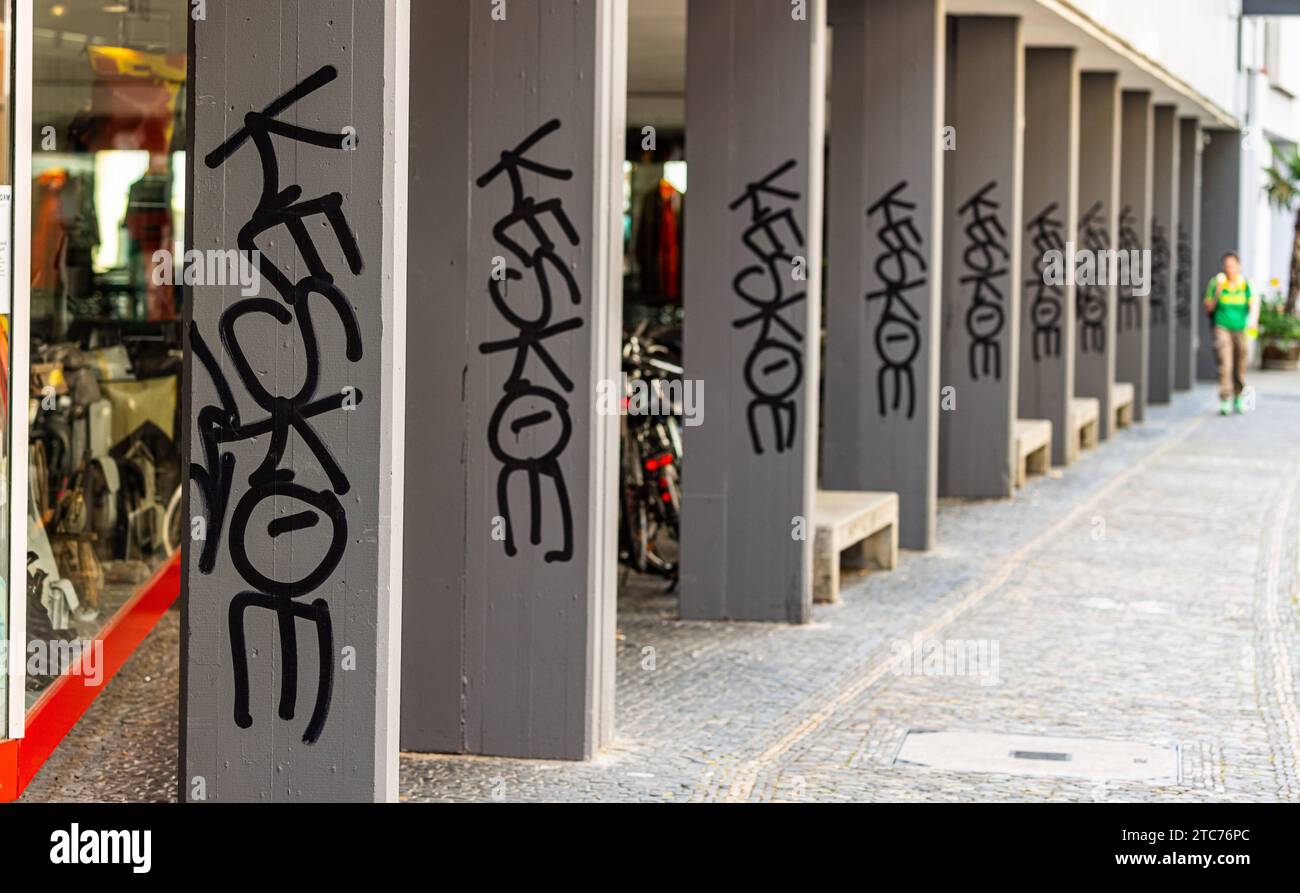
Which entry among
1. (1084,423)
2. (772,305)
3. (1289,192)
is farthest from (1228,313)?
(772,305)

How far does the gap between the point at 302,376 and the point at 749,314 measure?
4.60 metres

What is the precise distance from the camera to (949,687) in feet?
25.0

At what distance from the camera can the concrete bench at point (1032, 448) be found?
14648 millimetres

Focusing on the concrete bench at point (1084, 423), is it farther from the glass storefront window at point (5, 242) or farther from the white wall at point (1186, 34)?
the glass storefront window at point (5, 242)

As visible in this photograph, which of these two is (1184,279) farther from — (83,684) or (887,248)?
(83,684)

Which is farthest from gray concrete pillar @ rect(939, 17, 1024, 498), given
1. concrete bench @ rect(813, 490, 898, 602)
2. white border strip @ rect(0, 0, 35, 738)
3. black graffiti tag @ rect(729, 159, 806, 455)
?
white border strip @ rect(0, 0, 35, 738)

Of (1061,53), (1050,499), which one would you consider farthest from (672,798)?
(1061,53)

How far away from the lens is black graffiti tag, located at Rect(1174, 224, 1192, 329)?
2525 centimetres

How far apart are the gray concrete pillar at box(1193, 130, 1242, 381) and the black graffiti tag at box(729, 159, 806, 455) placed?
1925 cm

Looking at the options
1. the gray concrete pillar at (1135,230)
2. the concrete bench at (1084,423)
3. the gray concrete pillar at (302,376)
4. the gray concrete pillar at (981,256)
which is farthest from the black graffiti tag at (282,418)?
the gray concrete pillar at (1135,230)

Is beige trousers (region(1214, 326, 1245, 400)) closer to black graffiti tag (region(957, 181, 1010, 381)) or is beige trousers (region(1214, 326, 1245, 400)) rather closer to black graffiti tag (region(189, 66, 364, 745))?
black graffiti tag (region(957, 181, 1010, 381))

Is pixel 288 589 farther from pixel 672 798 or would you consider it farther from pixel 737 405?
pixel 737 405

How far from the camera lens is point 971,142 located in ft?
45.2

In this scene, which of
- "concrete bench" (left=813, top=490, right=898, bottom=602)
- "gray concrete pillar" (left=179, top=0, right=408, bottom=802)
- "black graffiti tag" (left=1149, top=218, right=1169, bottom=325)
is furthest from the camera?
"black graffiti tag" (left=1149, top=218, right=1169, bottom=325)
